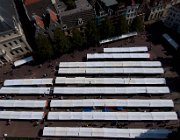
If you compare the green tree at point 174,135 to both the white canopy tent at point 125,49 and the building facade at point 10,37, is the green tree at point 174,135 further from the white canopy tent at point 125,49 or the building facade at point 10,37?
the building facade at point 10,37

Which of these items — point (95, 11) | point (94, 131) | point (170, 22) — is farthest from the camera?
point (170, 22)

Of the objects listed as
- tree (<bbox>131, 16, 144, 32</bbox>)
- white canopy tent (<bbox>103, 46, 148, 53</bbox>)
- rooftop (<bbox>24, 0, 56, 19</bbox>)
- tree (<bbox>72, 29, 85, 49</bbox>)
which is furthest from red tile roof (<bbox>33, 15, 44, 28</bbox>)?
tree (<bbox>131, 16, 144, 32</bbox>)

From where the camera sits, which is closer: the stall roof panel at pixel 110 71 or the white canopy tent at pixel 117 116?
the white canopy tent at pixel 117 116

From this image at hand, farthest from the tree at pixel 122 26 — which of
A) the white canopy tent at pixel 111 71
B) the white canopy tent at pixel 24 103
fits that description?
the white canopy tent at pixel 24 103

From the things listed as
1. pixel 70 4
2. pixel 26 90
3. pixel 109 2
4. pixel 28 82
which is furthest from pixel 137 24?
pixel 26 90

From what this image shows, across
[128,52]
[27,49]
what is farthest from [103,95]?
[27,49]

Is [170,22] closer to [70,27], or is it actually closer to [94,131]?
[70,27]
